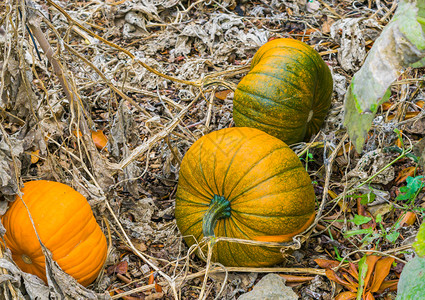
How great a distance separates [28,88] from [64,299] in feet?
3.73

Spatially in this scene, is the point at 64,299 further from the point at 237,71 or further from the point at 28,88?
the point at 237,71

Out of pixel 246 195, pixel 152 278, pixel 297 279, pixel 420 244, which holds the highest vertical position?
pixel 420 244

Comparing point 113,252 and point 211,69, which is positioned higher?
point 211,69

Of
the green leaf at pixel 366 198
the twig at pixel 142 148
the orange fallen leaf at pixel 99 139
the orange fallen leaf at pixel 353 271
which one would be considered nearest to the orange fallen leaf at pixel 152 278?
the twig at pixel 142 148

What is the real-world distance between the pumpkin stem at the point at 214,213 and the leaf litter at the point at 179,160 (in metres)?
0.19

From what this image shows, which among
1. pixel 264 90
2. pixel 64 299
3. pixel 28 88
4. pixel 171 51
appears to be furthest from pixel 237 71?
pixel 64 299

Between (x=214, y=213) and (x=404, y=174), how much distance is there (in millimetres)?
1301

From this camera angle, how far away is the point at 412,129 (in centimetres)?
310

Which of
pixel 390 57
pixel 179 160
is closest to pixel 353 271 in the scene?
pixel 179 160

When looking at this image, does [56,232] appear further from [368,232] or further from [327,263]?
[368,232]

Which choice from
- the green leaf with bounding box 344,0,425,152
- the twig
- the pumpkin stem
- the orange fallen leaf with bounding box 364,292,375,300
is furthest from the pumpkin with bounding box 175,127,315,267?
the green leaf with bounding box 344,0,425,152

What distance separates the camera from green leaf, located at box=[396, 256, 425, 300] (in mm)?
1640

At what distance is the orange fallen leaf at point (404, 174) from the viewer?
288 cm

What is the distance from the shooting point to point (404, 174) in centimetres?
290
